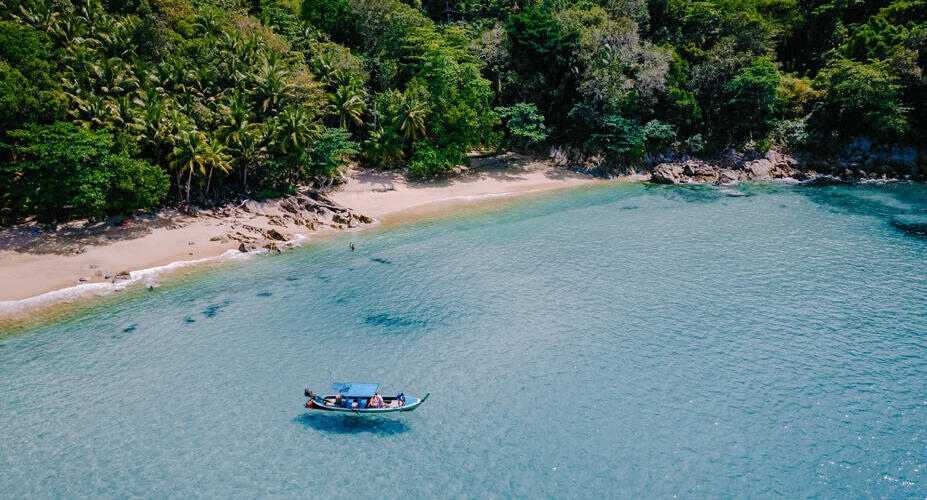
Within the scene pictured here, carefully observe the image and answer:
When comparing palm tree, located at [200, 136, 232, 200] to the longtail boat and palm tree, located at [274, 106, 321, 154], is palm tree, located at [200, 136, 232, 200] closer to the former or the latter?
palm tree, located at [274, 106, 321, 154]

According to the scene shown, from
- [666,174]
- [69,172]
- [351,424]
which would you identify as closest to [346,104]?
[69,172]

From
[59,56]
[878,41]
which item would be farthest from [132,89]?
[878,41]

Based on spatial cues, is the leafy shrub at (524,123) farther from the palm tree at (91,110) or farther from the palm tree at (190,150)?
the palm tree at (91,110)

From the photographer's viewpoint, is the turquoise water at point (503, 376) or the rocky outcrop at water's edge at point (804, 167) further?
the rocky outcrop at water's edge at point (804, 167)

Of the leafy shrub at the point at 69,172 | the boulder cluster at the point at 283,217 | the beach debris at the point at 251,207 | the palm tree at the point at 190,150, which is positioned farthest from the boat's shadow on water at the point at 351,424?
the beach debris at the point at 251,207

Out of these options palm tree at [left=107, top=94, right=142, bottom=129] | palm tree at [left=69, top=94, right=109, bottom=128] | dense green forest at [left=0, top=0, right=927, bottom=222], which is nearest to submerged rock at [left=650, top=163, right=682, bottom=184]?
dense green forest at [left=0, top=0, right=927, bottom=222]
